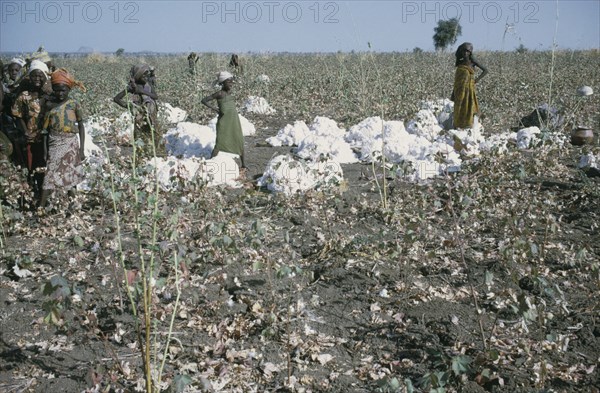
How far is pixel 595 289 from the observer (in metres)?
3.13

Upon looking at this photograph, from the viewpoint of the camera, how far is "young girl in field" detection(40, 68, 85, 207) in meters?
4.10

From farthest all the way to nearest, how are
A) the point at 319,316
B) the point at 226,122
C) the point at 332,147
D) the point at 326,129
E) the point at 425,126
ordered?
the point at 326,129 → the point at 425,126 → the point at 332,147 → the point at 226,122 → the point at 319,316

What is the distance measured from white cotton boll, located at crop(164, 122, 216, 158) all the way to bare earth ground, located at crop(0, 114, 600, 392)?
2.32 metres

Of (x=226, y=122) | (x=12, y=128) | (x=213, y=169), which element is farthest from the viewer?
(x=226, y=122)

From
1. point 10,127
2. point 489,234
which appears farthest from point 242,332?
point 10,127

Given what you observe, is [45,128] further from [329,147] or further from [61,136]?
[329,147]

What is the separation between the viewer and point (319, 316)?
2945mm

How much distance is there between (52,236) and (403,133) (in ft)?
12.9

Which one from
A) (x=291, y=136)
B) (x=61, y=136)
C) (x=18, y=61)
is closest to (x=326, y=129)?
(x=291, y=136)

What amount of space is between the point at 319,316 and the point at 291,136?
4041 millimetres

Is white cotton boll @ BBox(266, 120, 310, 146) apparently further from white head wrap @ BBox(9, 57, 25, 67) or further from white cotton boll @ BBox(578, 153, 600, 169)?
white cotton boll @ BBox(578, 153, 600, 169)

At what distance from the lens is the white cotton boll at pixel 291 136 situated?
21.8ft

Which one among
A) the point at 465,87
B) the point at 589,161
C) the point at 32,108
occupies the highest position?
the point at 465,87

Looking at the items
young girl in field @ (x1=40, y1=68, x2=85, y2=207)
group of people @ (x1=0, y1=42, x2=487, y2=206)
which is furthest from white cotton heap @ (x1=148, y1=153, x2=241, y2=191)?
young girl in field @ (x1=40, y1=68, x2=85, y2=207)
